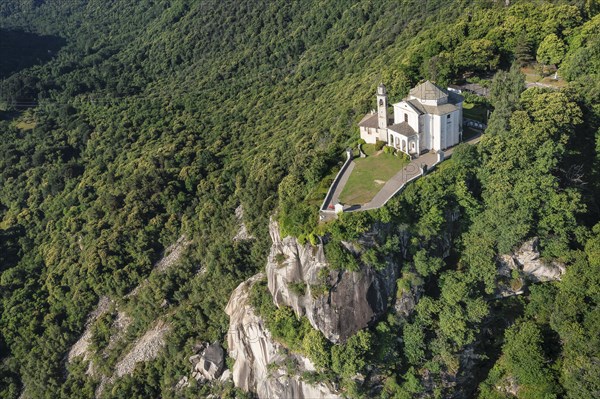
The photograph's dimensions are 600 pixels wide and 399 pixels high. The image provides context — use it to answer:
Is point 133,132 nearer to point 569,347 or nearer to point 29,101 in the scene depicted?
point 29,101

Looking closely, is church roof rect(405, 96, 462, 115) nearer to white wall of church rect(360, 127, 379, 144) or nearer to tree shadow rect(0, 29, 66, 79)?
white wall of church rect(360, 127, 379, 144)

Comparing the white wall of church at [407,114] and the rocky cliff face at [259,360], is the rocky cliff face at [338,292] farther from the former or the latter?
the white wall of church at [407,114]

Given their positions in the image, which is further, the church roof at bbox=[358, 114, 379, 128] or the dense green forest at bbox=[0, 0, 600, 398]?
the church roof at bbox=[358, 114, 379, 128]

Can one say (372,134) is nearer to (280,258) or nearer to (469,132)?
(469,132)

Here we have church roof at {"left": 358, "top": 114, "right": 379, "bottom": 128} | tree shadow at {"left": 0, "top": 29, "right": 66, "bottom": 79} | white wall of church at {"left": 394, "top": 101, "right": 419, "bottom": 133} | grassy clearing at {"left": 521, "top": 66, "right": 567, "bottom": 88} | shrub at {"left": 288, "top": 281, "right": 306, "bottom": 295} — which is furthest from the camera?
tree shadow at {"left": 0, "top": 29, "right": 66, "bottom": 79}

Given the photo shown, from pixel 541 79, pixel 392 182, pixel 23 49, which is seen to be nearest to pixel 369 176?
pixel 392 182

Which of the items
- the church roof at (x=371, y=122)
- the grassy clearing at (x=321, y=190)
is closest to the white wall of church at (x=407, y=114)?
the church roof at (x=371, y=122)

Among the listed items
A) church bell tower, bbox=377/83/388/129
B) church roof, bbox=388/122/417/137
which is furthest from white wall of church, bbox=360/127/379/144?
church roof, bbox=388/122/417/137
